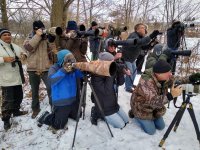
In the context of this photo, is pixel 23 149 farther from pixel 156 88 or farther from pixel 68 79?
pixel 156 88

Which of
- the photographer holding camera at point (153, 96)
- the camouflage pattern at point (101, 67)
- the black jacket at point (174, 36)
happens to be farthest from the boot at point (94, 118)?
the black jacket at point (174, 36)

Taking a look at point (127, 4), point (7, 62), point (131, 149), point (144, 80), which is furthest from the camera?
point (127, 4)

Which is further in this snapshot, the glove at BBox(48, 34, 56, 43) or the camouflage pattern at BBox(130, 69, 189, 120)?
the glove at BBox(48, 34, 56, 43)

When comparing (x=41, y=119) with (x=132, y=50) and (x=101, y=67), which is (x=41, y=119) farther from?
(x=132, y=50)

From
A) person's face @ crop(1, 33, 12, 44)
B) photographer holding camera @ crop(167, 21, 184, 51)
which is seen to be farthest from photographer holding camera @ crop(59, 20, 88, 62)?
photographer holding camera @ crop(167, 21, 184, 51)

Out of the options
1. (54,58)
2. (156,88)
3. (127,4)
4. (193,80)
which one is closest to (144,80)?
(156,88)

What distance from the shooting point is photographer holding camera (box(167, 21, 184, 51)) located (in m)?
4.19

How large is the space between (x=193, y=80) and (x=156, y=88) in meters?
0.64

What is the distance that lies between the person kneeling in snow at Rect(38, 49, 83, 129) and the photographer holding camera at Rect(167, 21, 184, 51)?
6.70 ft

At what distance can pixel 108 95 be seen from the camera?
3430mm

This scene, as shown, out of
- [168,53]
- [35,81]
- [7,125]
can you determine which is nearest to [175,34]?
[168,53]

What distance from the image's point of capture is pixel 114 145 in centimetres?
311

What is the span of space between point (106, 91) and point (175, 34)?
191 cm

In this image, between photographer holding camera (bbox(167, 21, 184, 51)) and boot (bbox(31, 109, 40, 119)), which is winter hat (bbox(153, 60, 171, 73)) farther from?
boot (bbox(31, 109, 40, 119))
